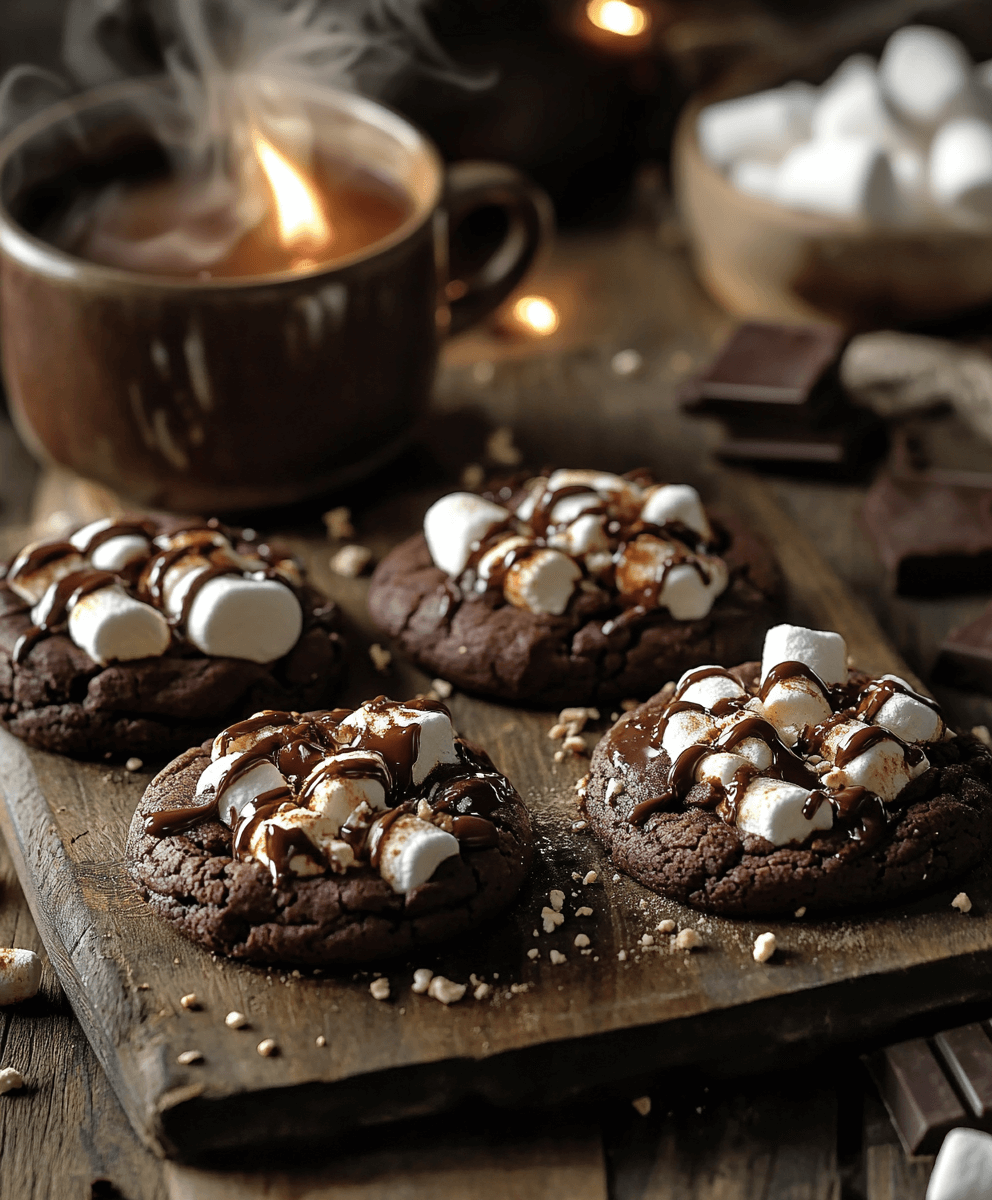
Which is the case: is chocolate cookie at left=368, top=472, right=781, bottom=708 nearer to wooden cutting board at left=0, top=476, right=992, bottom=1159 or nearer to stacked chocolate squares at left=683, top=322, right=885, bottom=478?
wooden cutting board at left=0, top=476, right=992, bottom=1159

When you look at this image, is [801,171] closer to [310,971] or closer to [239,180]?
[239,180]

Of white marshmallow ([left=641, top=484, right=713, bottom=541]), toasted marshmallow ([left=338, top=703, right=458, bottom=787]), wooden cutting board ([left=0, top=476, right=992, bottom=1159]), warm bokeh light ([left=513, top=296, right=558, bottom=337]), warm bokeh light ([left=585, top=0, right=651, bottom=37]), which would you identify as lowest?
warm bokeh light ([left=513, top=296, right=558, bottom=337])

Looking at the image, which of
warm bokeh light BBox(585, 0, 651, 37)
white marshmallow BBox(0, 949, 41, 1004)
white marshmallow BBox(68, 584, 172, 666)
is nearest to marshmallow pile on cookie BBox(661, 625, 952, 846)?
white marshmallow BBox(68, 584, 172, 666)


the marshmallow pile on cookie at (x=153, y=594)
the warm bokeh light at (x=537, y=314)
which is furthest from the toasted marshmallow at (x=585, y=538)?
the warm bokeh light at (x=537, y=314)

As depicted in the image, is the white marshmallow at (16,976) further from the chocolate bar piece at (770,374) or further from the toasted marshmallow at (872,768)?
the chocolate bar piece at (770,374)

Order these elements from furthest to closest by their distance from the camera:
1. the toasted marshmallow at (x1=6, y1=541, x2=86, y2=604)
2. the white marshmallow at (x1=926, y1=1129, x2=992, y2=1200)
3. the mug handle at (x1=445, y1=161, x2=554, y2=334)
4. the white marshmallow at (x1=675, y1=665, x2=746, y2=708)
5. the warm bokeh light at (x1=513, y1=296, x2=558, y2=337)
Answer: the warm bokeh light at (x1=513, y1=296, x2=558, y2=337), the mug handle at (x1=445, y1=161, x2=554, y2=334), the toasted marshmallow at (x1=6, y1=541, x2=86, y2=604), the white marshmallow at (x1=675, y1=665, x2=746, y2=708), the white marshmallow at (x1=926, y1=1129, x2=992, y2=1200)

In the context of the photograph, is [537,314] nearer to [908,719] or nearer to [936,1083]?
[908,719]

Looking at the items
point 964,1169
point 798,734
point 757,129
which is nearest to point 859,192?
point 757,129

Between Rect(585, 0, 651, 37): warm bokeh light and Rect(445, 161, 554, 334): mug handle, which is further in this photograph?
Rect(585, 0, 651, 37): warm bokeh light
